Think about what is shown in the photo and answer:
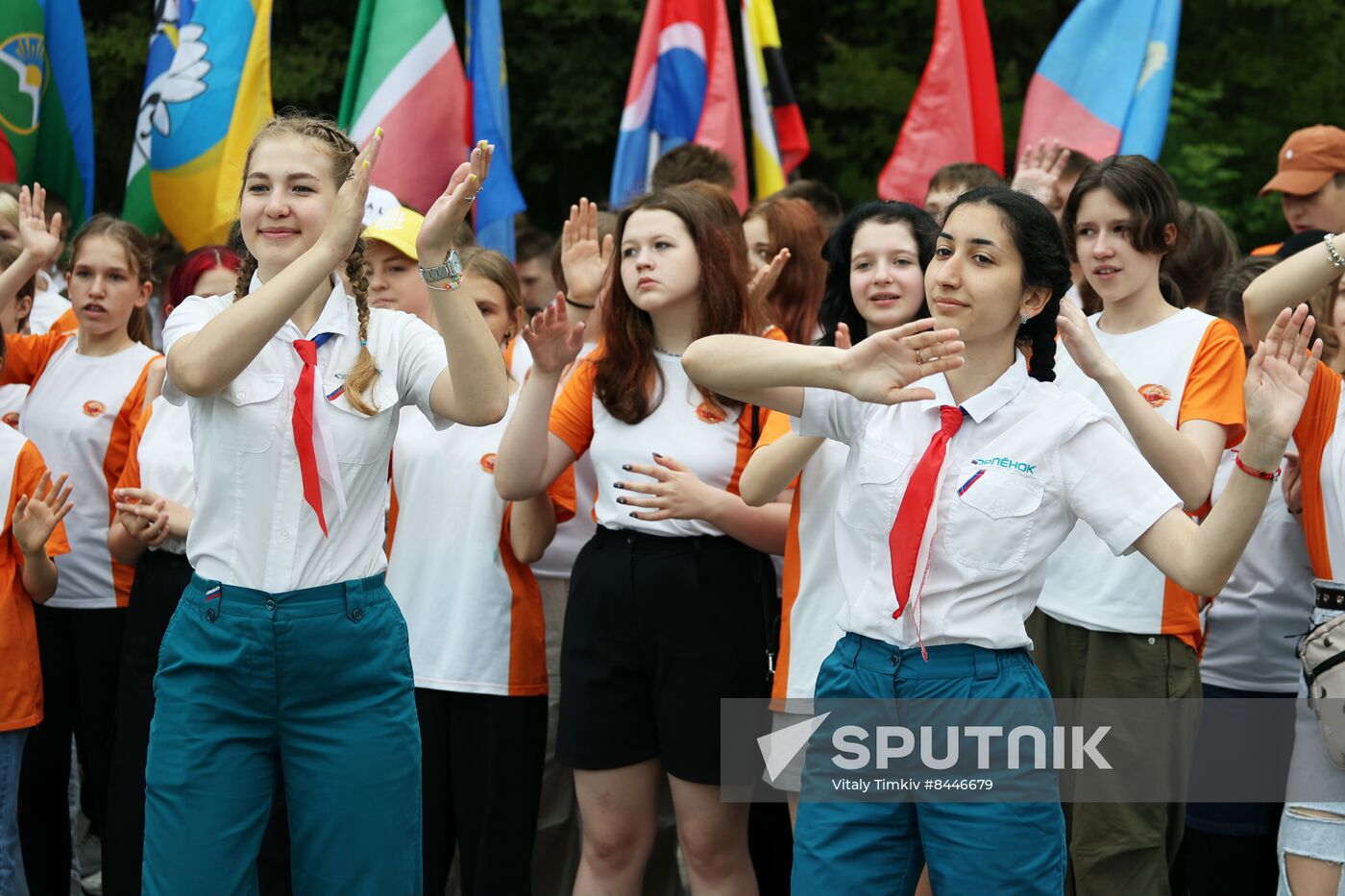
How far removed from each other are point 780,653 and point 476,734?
107 centimetres

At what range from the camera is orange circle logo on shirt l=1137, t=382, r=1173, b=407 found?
448cm

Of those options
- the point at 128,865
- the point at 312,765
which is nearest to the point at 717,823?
the point at 312,765

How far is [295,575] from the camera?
135 inches

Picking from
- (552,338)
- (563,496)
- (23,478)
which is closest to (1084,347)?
(552,338)

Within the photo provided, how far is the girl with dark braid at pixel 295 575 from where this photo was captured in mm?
3355

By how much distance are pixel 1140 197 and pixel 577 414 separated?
1804 mm

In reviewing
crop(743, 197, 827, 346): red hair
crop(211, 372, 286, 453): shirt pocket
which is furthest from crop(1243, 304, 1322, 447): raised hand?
crop(743, 197, 827, 346): red hair

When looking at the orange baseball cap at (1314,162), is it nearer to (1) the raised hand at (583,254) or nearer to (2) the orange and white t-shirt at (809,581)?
(1) the raised hand at (583,254)

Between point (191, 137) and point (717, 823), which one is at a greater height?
point (191, 137)

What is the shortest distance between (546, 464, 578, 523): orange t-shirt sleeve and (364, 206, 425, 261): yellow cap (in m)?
0.84

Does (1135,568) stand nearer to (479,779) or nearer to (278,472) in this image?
(479,779)

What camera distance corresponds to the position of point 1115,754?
458 cm

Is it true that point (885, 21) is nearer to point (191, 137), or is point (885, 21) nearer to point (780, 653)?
point (191, 137)

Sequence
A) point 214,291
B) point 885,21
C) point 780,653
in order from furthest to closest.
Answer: point 885,21 < point 214,291 < point 780,653
